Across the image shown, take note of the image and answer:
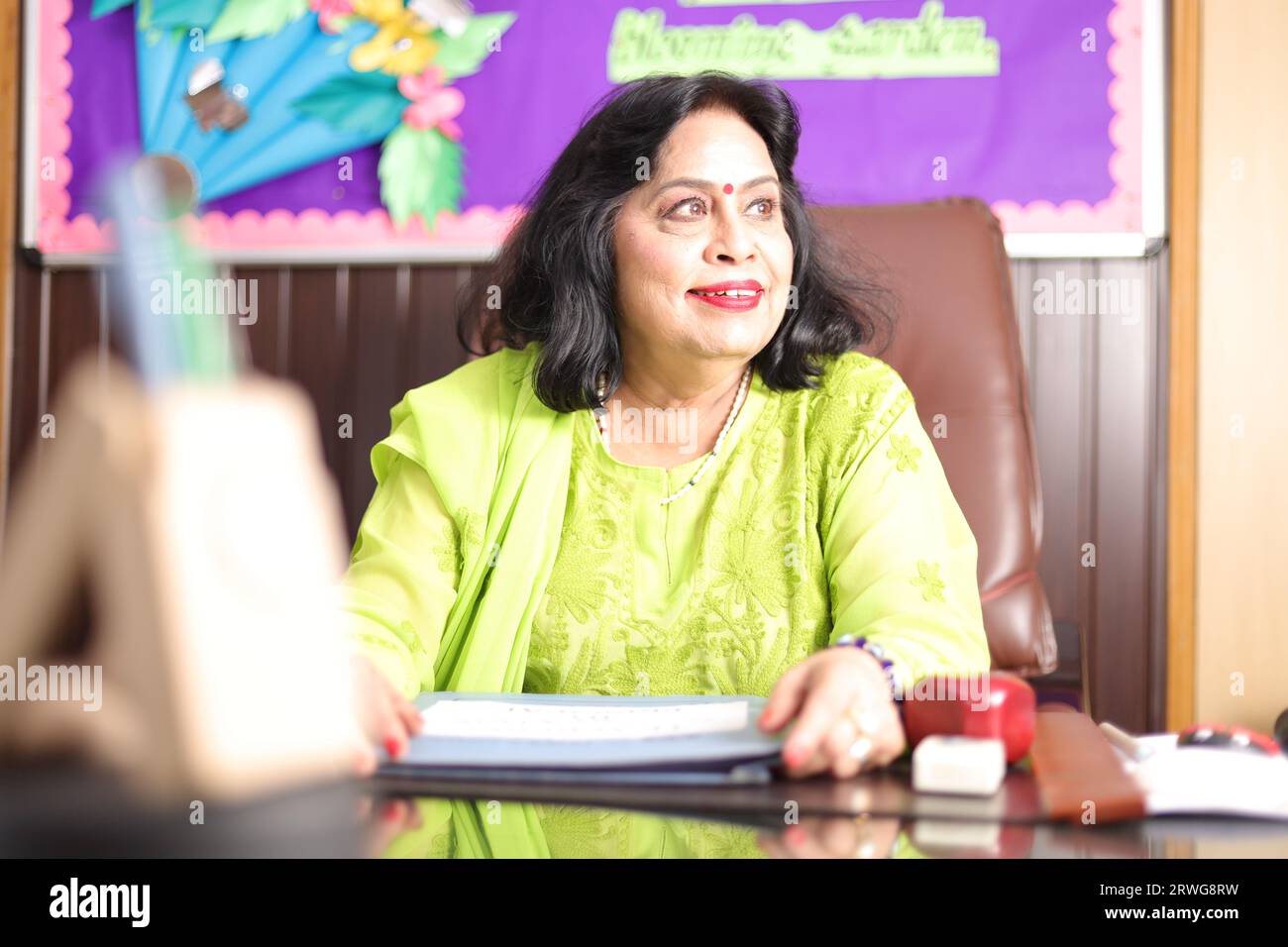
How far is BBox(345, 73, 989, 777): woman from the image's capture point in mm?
1319

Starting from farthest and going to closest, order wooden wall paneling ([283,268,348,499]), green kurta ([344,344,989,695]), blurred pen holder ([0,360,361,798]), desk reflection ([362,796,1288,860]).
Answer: wooden wall paneling ([283,268,348,499])
green kurta ([344,344,989,695])
desk reflection ([362,796,1288,860])
blurred pen holder ([0,360,361,798])

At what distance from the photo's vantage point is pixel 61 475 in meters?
0.30

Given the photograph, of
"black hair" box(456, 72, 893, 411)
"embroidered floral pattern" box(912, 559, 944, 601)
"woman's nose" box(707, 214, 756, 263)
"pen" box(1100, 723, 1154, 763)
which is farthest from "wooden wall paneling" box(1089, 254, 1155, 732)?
"pen" box(1100, 723, 1154, 763)

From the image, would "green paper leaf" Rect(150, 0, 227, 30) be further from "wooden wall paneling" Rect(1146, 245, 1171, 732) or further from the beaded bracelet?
the beaded bracelet

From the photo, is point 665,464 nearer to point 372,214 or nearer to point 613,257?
point 613,257

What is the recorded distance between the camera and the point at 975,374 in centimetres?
168

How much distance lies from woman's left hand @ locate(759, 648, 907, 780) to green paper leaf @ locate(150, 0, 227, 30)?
2.03 meters

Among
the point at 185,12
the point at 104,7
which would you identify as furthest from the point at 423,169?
the point at 104,7

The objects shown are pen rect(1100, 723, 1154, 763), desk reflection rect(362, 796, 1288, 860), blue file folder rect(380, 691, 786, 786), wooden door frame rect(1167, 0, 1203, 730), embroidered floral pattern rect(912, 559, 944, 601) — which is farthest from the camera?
wooden door frame rect(1167, 0, 1203, 730)

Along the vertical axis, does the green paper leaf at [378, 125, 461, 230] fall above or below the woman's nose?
above
